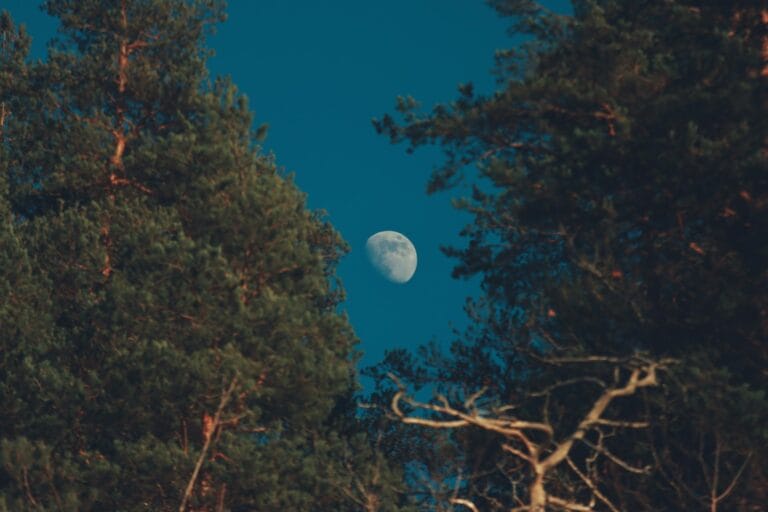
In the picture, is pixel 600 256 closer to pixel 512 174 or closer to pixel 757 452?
pixel 512 174

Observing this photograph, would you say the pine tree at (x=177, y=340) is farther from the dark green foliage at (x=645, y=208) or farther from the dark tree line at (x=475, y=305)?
the dark green foliage at (x=645, y=208)

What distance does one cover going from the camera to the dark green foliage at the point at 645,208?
51.1 ft

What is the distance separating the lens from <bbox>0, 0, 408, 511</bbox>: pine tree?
682 inches

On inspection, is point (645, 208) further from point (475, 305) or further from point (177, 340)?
point (177, 340)

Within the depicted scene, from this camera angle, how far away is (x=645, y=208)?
17.1 meters

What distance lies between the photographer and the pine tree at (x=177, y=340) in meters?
17.3

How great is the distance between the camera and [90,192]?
21953 millimetres

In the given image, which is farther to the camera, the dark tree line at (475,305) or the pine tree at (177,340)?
the pine tree at (177,340)

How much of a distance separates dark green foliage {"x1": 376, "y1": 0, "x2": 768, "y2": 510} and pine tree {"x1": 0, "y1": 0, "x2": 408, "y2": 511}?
2.54m

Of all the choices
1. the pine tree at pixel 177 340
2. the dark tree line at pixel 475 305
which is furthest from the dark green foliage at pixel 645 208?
the pine tree at pixel 177 340

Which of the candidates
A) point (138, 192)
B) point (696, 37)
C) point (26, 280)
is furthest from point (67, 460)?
point (696, 37)

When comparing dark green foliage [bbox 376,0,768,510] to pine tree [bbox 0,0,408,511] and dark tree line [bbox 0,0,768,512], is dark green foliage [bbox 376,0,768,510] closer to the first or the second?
dark tree line [bbox 0,0,768,512]

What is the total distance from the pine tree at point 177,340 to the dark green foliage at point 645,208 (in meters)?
2.54

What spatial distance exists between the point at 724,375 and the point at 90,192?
11879 mm
